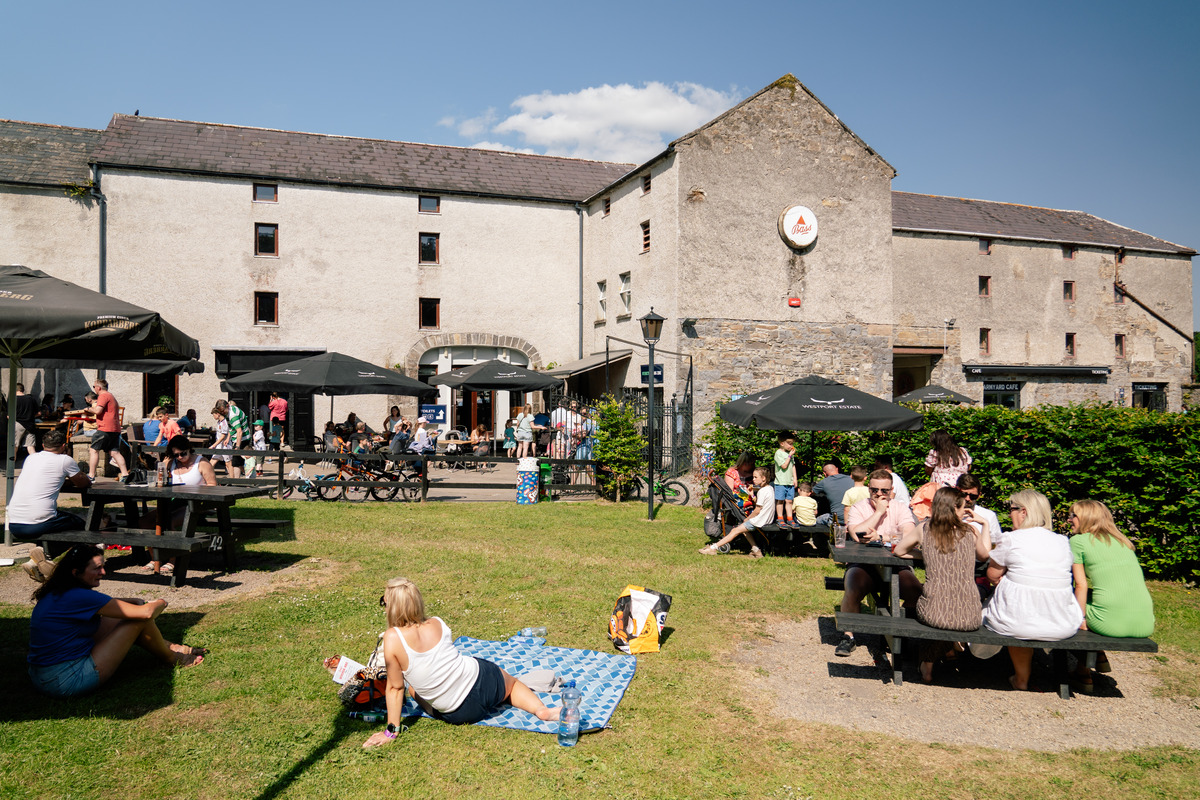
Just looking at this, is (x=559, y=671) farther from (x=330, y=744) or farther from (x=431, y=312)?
(x=431, y=312)

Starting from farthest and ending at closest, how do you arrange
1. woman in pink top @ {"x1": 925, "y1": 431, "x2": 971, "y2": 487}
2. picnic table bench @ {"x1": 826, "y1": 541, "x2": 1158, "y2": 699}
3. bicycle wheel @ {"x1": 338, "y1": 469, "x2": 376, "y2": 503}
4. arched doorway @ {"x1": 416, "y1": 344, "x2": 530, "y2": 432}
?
arched doorway @ {"x1": 416, "y1": 344, "x2": 530, "y2": 432} < bicycle wheel @ {"x1": 338, "y1": 469, "x2": 376, "y2": 503} < woman in pink top @ {"x1": 925, "y1": 431, "x2": 971, "y2": 487} < picnic table bench @ {"x1": 826, "y1": 541, "x2": 1158, "y2": 699}

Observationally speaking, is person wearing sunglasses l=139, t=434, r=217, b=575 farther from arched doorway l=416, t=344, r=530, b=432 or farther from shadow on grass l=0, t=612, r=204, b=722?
arched doorway l=416, t=344, r=530, b=432

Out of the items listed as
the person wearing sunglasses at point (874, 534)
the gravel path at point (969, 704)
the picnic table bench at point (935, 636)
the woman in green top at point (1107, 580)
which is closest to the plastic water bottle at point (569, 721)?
the gravel path at point (969, 704)

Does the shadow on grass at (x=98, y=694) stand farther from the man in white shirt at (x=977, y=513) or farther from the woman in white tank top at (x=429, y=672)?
the man in white shirt at (x=977, y=513)

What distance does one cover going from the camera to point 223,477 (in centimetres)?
1430

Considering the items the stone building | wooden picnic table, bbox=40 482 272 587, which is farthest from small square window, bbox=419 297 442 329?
wooden picnic table, bbox=40 482 272 587

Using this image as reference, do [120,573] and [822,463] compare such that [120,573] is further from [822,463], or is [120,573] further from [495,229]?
[495,229]

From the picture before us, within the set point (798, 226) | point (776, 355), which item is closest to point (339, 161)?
point (798, 226)

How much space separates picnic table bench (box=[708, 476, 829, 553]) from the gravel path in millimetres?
3196

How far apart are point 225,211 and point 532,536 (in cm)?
1736

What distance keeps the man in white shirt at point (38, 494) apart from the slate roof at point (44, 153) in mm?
17882

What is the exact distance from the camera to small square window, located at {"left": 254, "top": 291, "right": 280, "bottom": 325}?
76.0 feet

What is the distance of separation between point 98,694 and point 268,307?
65.9 ft

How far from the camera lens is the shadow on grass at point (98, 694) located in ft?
15.6
